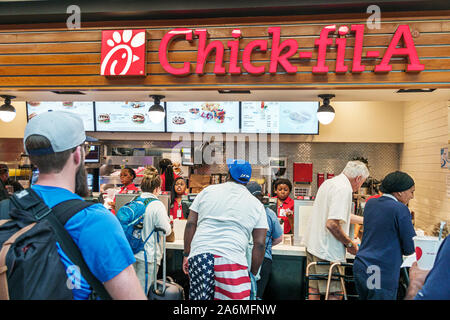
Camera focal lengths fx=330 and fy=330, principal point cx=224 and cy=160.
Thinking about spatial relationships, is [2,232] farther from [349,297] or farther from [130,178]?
[130,178]

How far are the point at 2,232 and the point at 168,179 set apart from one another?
181 inches

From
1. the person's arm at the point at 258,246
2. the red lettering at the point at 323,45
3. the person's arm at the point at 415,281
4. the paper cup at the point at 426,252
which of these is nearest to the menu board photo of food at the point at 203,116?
the red lettering at the point at 323,45

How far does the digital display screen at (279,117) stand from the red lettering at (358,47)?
2.24 metres

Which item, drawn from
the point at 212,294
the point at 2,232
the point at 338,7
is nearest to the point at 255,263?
the point at 212,294

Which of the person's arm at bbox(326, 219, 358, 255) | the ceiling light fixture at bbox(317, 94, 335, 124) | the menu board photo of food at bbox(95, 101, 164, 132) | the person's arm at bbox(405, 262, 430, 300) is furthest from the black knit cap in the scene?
the menu board photo of food at bbox(95, 101, 164, 132)

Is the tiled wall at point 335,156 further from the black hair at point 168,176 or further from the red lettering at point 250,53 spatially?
the red lettering at point 250,53

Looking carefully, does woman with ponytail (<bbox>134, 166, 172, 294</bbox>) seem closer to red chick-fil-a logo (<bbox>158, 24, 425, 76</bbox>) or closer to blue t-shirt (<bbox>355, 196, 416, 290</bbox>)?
red chick-fil-a logo (<bbox>158, 24, 425, 76</bbox>)

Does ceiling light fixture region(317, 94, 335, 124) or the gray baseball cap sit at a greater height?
ceiling light fixture region(317, 94, 335, 124)

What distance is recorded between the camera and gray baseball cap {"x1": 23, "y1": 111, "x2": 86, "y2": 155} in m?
1.09

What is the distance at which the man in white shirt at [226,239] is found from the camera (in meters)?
2.29

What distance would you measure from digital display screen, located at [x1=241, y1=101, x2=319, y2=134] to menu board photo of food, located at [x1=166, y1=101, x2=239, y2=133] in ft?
0.61

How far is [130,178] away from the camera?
532cm

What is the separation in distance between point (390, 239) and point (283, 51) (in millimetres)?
2054
